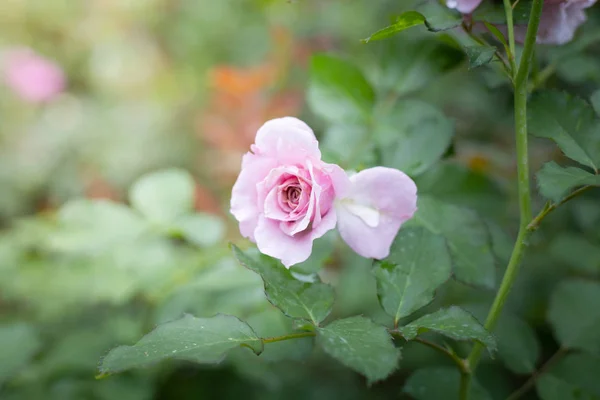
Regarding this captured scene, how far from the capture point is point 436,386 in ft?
2.50

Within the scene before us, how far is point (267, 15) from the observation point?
8.45ft

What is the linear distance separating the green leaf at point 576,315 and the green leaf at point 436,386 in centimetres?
22

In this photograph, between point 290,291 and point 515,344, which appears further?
point 515,344

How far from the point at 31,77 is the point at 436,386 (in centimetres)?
253

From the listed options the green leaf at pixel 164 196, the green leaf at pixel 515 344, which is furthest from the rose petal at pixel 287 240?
the green leaf at pixel 164 196

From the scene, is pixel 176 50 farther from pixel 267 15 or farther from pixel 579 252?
pixel 579 252

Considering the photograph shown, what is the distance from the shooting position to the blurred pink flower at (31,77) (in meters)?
2.59

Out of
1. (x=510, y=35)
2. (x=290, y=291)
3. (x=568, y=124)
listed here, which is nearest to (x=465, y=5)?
(x=510, y=35)

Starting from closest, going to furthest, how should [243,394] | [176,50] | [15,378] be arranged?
1. [15,378]
2. [243,394]
3. [176,50]

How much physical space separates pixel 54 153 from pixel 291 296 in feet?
7.46

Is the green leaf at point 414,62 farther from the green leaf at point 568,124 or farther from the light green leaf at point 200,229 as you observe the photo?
the light green leaf at point 200,229

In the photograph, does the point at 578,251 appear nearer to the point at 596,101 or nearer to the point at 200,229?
the point at 596,101

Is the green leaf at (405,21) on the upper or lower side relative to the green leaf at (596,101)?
upper

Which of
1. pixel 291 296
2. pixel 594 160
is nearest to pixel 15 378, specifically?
pixel 291 296
